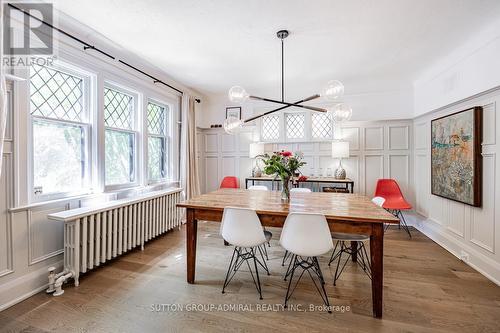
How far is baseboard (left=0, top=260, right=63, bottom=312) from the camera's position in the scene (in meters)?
1.92

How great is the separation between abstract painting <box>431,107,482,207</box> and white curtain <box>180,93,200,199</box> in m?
4.11

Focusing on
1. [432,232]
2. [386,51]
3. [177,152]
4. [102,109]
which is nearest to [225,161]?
[177,152]

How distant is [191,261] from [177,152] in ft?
8.18

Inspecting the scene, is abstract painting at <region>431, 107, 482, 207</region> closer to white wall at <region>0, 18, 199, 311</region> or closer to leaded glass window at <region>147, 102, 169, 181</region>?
leaded glass window at <region>147, 102, 169, 181</region>

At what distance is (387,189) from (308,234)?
3.06 m

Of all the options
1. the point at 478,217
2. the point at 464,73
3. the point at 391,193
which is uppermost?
the point at 464,73

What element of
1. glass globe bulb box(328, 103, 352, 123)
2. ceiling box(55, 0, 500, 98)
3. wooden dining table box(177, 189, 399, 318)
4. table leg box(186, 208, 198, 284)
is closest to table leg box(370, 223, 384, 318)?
wooden dining table box(177, 189, 399, 318)

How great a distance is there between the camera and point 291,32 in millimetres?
2494

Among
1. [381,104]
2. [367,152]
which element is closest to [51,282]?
[367,152]

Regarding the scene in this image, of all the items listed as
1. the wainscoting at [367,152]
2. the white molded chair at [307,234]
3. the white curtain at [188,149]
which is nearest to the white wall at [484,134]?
the wainscoting at [367,152]

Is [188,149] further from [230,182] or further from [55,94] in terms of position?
[55,94]

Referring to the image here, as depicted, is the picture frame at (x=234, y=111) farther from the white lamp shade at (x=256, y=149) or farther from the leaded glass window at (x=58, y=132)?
the leaded glass window at (x=58, y=132)

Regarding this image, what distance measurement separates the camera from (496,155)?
94.3 inches

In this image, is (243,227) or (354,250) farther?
(354,250)
